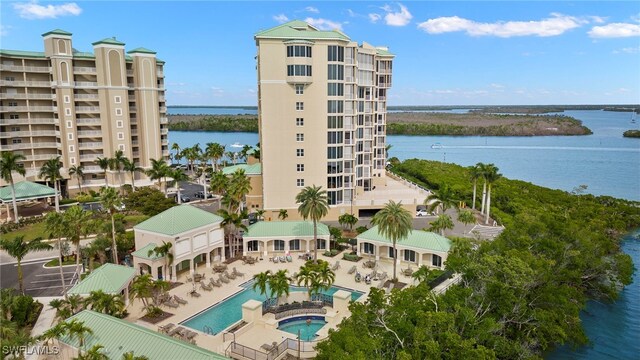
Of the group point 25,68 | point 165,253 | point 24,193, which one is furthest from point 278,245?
point 25,68

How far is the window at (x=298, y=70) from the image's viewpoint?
53.8 meters

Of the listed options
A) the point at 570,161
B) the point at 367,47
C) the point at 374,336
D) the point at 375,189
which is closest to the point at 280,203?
the point at 375,189

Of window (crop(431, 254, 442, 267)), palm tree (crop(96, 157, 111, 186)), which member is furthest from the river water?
palm tree (crop(96, 157, 111, 186))

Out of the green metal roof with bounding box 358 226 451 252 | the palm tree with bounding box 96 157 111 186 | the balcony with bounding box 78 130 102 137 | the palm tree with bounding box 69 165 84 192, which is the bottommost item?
the green metal roof with bounding box 358 226 451 252

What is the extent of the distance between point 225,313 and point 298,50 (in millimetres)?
33899

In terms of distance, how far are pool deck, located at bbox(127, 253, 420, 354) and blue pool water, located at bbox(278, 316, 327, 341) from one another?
2.84 feet

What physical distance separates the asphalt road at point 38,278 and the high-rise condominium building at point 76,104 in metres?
33.0

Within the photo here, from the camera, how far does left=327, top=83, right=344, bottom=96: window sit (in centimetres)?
5528

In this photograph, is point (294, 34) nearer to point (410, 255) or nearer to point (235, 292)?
point (410, 255)

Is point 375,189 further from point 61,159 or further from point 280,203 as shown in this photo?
→ point 61,159

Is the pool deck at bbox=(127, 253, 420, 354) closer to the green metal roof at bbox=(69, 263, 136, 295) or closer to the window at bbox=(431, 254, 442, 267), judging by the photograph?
the green metal roof at bbox=(69, 263, 136, 295)

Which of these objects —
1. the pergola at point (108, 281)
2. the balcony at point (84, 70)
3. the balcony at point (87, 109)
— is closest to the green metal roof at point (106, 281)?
the pergola at point (108, 281)

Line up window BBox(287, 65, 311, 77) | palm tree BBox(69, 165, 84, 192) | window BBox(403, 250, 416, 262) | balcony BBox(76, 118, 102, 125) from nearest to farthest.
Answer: window BBox(403, 250, 416, 262), window BBox(287, 65, 311, 77), palm tree BBox(69, 165, 84, 192), balcony BBox(76, 118, 102, 125)

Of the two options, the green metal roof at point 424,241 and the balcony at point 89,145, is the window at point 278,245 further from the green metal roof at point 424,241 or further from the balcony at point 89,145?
the balcony at point 89,145
